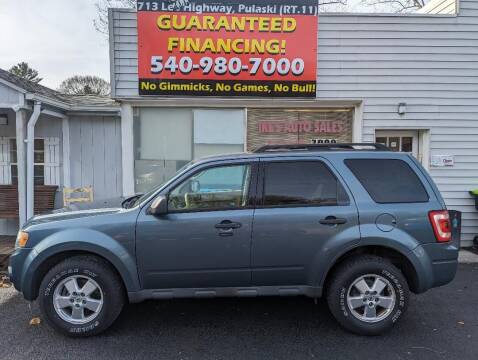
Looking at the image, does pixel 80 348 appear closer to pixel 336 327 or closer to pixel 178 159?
pixel 336 327

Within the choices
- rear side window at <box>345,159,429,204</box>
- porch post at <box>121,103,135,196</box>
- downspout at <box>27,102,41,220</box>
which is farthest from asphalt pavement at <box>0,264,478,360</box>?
porch post at <box>121,103,135,196</box>

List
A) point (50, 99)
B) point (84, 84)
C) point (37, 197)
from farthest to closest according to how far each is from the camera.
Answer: point (84, 84)
point (37, 197)
point (50, 99)

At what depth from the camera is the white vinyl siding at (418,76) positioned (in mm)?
7375

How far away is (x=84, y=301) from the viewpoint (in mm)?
3729

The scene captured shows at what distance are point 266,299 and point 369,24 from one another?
221 inches

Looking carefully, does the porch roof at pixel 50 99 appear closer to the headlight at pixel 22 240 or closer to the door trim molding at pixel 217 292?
the headlight at pixel 22 240

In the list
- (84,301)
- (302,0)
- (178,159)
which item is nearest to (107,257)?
(84,301)

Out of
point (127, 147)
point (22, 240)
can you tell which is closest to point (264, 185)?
point (22, 240)

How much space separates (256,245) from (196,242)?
0.59 meters

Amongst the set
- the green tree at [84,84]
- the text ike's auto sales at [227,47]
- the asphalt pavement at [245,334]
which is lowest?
the asphalt pavement at [245,334]

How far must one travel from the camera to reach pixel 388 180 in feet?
12.9

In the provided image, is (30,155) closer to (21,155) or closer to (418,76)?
(21,155)

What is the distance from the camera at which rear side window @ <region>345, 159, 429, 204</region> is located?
3875mm

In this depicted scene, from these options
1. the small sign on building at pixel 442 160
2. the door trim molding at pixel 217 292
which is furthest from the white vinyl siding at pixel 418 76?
the door trim molding at pixel 217 292
